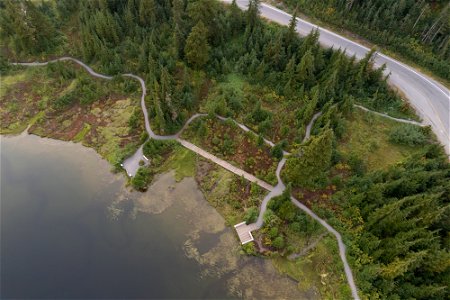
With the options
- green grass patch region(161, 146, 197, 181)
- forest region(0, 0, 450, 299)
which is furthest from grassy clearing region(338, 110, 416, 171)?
green grass patch region(161, 146, 197, 181)

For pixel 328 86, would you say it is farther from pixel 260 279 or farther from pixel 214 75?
pixel 260 279

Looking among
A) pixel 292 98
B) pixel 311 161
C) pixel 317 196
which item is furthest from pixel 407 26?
pixel 317 196

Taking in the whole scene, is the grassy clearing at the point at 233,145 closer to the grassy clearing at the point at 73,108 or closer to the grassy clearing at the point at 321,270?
the grassy clearing at the point at 73,108

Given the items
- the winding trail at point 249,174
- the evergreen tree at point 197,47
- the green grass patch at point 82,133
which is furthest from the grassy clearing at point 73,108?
the evergreen tree at point 197,47

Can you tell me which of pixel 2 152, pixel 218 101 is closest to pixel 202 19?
pixel 218 101

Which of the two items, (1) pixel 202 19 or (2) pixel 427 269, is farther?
(1) pixel 202 19

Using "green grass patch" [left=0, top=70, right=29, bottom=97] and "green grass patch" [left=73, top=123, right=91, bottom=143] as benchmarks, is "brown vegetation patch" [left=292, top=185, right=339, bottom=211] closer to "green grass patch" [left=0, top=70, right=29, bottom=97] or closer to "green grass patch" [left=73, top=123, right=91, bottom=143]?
"green grass patch" [left=73, top=123, right=91, bottom=143]
